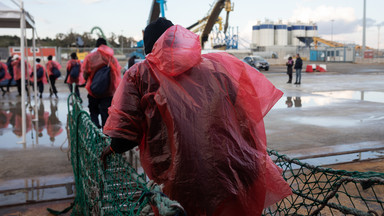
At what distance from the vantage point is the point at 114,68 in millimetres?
6598

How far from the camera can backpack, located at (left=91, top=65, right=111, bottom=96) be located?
6.40m

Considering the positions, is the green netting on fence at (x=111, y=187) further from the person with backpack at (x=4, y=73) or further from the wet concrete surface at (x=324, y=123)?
the person with backpack at (x=4, y=73)

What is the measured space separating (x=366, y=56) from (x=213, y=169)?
61.5m

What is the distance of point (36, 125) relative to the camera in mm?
9289

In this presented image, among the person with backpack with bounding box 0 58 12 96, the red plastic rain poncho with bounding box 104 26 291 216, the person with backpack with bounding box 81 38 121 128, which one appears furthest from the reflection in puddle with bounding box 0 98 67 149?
the red plastic rain poncho with bounding box 104 26 291 216

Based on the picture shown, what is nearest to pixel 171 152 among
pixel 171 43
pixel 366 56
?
pixel 171 43

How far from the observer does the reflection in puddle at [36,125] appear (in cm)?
758

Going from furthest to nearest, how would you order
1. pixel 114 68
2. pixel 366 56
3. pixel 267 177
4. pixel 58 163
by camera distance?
1. pixel 366 56
2. pixel 114 68
3. pixel 58 163
4. pixel 267 177

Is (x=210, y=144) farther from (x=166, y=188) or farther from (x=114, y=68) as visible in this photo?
(x=114, y=68)

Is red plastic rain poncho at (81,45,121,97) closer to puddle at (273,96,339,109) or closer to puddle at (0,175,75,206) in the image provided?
puddle at (0,175,75,206)

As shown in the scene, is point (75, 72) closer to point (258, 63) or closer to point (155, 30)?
point (155, 30)

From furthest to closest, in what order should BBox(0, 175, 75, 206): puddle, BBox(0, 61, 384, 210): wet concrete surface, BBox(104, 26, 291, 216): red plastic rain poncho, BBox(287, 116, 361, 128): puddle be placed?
BBox(287, 116, 361, 128): puddle < BBox(0, 61, 384, 210): wet concrete surface < BBox(0, 175, 75, 206): puddle < BBox(104, 26, 291, 216): red plastic rain poncho

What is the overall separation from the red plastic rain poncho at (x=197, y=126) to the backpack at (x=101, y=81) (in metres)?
4.43

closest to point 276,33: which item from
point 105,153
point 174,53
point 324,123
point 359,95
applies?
point 359,95
